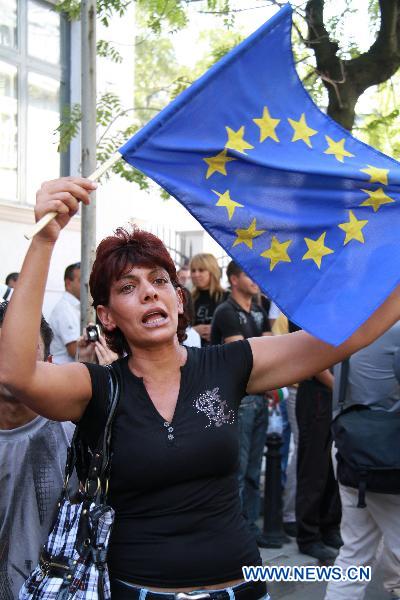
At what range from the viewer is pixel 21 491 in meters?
2.70

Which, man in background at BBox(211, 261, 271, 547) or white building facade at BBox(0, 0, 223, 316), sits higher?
white building facade at BBox(0, 0, 223, 316)

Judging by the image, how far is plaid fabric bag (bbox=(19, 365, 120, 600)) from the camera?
237 cm

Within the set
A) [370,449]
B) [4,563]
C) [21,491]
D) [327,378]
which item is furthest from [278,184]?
[327,378]

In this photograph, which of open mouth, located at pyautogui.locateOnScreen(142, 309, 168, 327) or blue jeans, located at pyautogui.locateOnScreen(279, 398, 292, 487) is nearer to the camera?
open mouth, located at pyautogui.locateOnScreen(142, 309, 168, 327)

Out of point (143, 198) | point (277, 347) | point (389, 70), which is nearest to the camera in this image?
point (277, 347)

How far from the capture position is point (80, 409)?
8.20 feet

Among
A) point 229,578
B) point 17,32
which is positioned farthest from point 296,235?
point 17,32

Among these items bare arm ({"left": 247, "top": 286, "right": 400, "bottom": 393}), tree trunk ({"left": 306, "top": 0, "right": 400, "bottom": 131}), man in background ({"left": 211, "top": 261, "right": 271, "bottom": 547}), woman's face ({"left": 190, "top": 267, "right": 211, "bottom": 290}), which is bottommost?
man in background ({"left": 211, "top": 261, "right": 271, "bottom": 547})

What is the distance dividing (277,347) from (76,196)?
2.92ft

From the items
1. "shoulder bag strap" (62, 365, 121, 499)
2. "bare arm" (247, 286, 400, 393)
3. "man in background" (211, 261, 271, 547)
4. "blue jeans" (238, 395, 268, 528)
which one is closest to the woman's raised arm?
"shoulder bag strap" (62, 365, 121, 499)

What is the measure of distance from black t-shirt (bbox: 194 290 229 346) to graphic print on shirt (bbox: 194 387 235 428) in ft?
17.0

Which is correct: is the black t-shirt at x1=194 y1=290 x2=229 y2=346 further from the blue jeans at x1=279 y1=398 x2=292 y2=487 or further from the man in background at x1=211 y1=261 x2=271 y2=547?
the blue jeans at x1=279 y1=398 x2=292 y2=487

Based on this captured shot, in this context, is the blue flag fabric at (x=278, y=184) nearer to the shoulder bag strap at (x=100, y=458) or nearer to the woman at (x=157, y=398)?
the woman at (x=157, y=398)

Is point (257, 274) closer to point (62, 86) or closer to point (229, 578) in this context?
point (229, 578)
